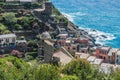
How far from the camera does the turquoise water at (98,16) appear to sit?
256ft

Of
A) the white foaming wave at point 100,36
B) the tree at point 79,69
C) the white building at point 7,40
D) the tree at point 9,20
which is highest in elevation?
the tree at point 79,69

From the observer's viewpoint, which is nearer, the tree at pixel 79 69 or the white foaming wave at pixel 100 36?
the tree at pixel 79 69

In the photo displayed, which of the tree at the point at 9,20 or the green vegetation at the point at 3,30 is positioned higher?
the tree at the point at 9,20

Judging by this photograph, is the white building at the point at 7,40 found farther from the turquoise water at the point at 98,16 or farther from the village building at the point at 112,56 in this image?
the turquoise water at the point at 98,16

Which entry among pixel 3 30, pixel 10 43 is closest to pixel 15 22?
Answer: pixel 3 30

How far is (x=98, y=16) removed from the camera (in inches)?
3814

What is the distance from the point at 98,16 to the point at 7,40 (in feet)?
144

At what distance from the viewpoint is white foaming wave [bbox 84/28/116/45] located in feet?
241

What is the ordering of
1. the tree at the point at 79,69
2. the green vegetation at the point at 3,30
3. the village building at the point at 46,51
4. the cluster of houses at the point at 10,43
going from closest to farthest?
the tree at the point at 79,69, the village building at the point at 46,51, the cluster of houses at the point at 10,43, the green vegetation at the point at 3,30

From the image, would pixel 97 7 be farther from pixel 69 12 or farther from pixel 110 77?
pixel 110 77

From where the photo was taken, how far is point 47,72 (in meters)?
36.4

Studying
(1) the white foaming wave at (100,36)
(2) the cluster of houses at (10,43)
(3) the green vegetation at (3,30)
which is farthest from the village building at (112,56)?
(3) the green vegetation at (3,30)

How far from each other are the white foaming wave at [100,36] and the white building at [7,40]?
63.4ft

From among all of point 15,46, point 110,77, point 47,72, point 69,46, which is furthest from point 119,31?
point 47,72
